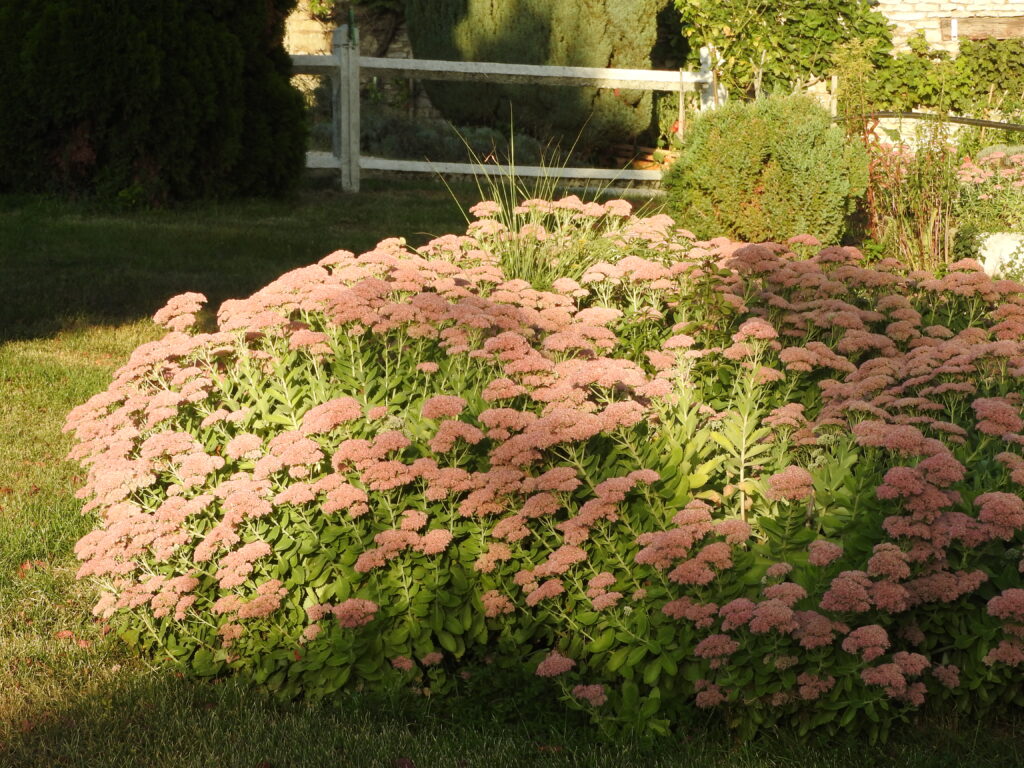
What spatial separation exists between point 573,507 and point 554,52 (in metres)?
15.9

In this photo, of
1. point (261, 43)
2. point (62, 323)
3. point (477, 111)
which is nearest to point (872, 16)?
point (477, 111)

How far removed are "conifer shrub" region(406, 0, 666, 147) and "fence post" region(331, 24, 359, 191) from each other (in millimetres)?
5495

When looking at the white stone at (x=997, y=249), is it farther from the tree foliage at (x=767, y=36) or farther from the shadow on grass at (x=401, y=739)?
the tree foliage at (x=767, y=36)

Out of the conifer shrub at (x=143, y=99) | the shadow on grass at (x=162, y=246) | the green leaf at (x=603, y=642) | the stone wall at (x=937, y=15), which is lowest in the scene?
the green leaf at (x=603, y=642)

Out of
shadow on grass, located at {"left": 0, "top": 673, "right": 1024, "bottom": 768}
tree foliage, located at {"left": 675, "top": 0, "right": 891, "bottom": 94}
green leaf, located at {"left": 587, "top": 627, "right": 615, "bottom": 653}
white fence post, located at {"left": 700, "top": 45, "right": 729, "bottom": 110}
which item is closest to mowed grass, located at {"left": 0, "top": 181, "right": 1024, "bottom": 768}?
shadow on grass, located at {"left": 0, "top": 673, "right": 1024, "bottom": 768}

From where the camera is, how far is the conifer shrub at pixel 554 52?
18.1 m

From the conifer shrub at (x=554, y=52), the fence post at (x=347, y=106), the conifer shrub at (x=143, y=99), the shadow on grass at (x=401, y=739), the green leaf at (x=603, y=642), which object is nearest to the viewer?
the shadow on grass at (x=401, y=739)

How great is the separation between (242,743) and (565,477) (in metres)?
1.23

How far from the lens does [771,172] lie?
341 inches

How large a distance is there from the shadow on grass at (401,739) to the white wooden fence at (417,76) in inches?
361

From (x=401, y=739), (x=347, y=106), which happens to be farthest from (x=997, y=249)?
(x=347, y=106)

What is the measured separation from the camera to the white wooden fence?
12938mm

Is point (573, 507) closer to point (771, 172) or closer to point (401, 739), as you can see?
point (401, 739)

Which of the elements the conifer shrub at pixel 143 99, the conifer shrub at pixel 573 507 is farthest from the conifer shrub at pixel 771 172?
the conifer shrub at pixel 143 99
